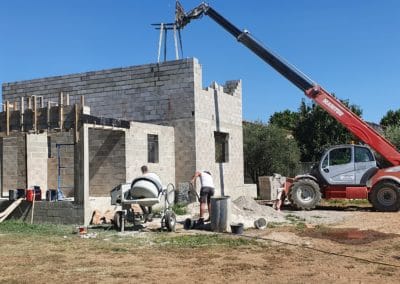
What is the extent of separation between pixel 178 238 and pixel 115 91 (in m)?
9.91

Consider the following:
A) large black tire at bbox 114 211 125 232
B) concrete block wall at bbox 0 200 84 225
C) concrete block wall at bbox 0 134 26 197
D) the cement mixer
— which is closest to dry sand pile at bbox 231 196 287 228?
the cement mixer

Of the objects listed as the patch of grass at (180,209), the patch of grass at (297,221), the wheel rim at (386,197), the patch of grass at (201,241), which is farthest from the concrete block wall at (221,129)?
the patch of grass at (201,241)

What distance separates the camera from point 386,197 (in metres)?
17.9

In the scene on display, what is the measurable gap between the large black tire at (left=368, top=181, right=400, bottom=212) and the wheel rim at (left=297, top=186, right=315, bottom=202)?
6.79 ft

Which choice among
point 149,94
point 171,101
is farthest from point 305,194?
point 149,94

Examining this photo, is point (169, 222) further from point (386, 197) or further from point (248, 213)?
point (386, 197)

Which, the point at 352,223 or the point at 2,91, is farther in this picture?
the point at 2,91

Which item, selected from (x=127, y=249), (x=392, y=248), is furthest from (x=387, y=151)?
(x=127, y=249)

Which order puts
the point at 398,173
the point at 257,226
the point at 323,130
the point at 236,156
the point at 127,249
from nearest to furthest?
the point at 127,249
the point at 257,226
the point at 398,173
the point at 236,156
the point at 323,130

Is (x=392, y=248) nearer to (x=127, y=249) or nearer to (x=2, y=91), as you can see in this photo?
(x=127, y=249)

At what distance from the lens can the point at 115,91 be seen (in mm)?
20125

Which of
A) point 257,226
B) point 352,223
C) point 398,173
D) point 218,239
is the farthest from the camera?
point 398,173

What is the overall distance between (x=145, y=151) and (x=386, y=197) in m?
8.57

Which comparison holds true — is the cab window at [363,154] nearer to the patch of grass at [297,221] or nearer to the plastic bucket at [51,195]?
the patch of grass at [297,221]
